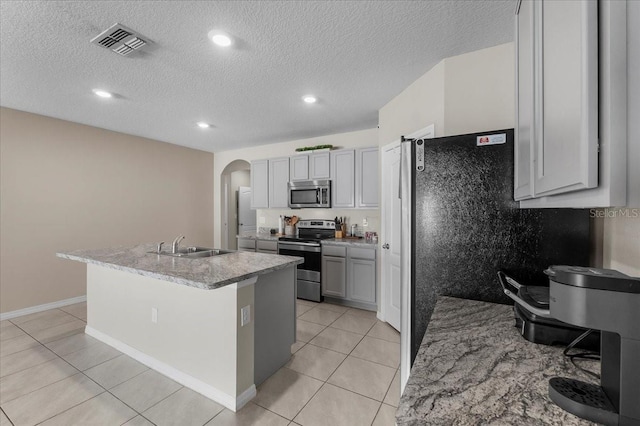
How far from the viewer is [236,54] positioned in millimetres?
2293

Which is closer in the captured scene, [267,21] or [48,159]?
[267,21]

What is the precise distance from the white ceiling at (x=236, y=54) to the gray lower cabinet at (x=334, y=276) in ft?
6.72

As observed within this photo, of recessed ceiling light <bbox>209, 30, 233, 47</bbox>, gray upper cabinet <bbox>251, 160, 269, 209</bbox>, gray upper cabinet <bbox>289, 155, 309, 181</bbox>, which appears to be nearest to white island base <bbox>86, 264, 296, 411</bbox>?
recessed ceiling light <bbox>209, 30, 233, 47</bbox>

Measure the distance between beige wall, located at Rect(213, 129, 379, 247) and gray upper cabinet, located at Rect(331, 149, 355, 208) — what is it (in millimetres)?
329

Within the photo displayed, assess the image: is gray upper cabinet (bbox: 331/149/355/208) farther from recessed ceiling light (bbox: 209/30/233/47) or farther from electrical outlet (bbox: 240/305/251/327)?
electrical outlet (bbox: 240/305/251/327)

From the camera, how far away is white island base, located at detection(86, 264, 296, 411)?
2.00 m

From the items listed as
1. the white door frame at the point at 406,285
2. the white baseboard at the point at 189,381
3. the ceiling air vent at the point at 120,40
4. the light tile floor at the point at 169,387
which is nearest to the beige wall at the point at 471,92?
the white door frame at the point at 406,285

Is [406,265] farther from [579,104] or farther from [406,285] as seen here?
[579,104]

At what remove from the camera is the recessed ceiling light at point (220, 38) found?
6.62 feet

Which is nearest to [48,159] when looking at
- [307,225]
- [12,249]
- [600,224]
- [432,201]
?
[12,249]

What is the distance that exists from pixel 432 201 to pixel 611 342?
973 mm

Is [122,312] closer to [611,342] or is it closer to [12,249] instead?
[12,249]

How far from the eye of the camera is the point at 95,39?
202 centimetres

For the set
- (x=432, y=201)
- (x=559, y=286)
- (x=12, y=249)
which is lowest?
(x=12, y=249)
